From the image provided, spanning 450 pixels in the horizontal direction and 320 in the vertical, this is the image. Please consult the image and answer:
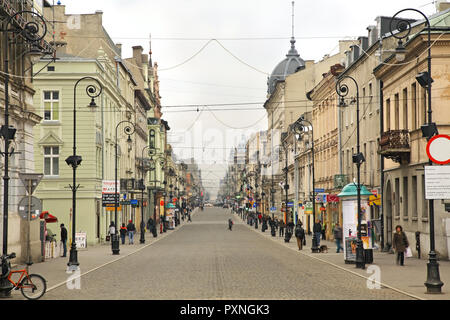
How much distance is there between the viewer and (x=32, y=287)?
19.1 metres

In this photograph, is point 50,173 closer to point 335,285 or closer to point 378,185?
point 378,185

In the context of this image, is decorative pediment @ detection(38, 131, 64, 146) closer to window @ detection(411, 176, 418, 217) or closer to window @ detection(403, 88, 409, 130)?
window @ detection(403, 88, 409, 130)

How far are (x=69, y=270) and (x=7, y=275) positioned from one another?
10.1 m

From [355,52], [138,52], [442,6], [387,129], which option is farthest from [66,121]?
[138,52]

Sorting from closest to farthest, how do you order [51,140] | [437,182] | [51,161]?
[437,182]
[51,140]
[51,161]

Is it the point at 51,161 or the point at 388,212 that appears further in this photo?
the point at 51,161

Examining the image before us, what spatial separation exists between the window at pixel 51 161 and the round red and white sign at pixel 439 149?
35643 millimetres

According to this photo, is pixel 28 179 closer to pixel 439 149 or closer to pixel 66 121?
pixel 439 149

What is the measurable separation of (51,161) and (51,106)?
3.52 m

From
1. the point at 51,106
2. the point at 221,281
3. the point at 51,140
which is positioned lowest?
the point at 221,281

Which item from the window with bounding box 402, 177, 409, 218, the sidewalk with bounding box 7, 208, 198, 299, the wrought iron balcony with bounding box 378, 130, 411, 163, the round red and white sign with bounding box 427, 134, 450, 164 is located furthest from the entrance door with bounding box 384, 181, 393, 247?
the round red and white sign with bounding box 427, 134, 450, 164

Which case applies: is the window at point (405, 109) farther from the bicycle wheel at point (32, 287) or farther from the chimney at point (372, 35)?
the bicycle wheel at point (32, 287)

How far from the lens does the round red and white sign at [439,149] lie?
20.5 meters

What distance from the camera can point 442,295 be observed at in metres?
19.6
